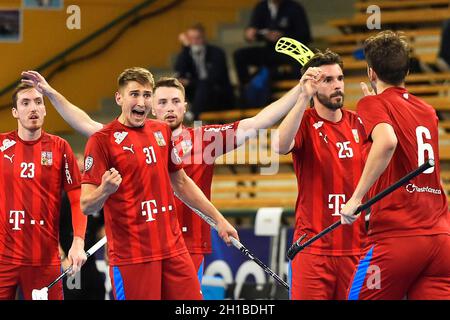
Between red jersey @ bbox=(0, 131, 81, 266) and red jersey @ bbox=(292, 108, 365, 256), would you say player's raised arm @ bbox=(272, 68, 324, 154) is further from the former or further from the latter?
red jersey @ bbox=(0, 131, 81, 266)

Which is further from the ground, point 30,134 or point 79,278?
point 30,134

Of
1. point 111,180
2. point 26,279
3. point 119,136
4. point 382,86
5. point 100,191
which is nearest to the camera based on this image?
point 382,86

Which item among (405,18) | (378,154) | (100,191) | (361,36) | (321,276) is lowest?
(321,276)

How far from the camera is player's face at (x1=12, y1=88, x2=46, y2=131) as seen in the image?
9680 mm

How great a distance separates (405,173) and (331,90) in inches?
56.9

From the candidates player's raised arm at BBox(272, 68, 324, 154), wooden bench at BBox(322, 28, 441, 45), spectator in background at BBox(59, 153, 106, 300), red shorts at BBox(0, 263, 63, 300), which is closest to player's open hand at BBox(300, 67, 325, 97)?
player's raised arm at BBox(272, 68, 324, 154)

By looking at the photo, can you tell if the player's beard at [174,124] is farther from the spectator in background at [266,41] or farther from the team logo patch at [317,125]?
the spectator in background at [266,41]

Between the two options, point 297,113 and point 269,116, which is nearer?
point 297,113

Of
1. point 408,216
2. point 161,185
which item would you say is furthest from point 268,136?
point 408,216

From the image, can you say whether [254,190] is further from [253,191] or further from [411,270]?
[411,270]

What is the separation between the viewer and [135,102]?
8.56 metres

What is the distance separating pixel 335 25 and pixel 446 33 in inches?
116

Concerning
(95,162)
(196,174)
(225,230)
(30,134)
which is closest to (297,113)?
(225,230)
